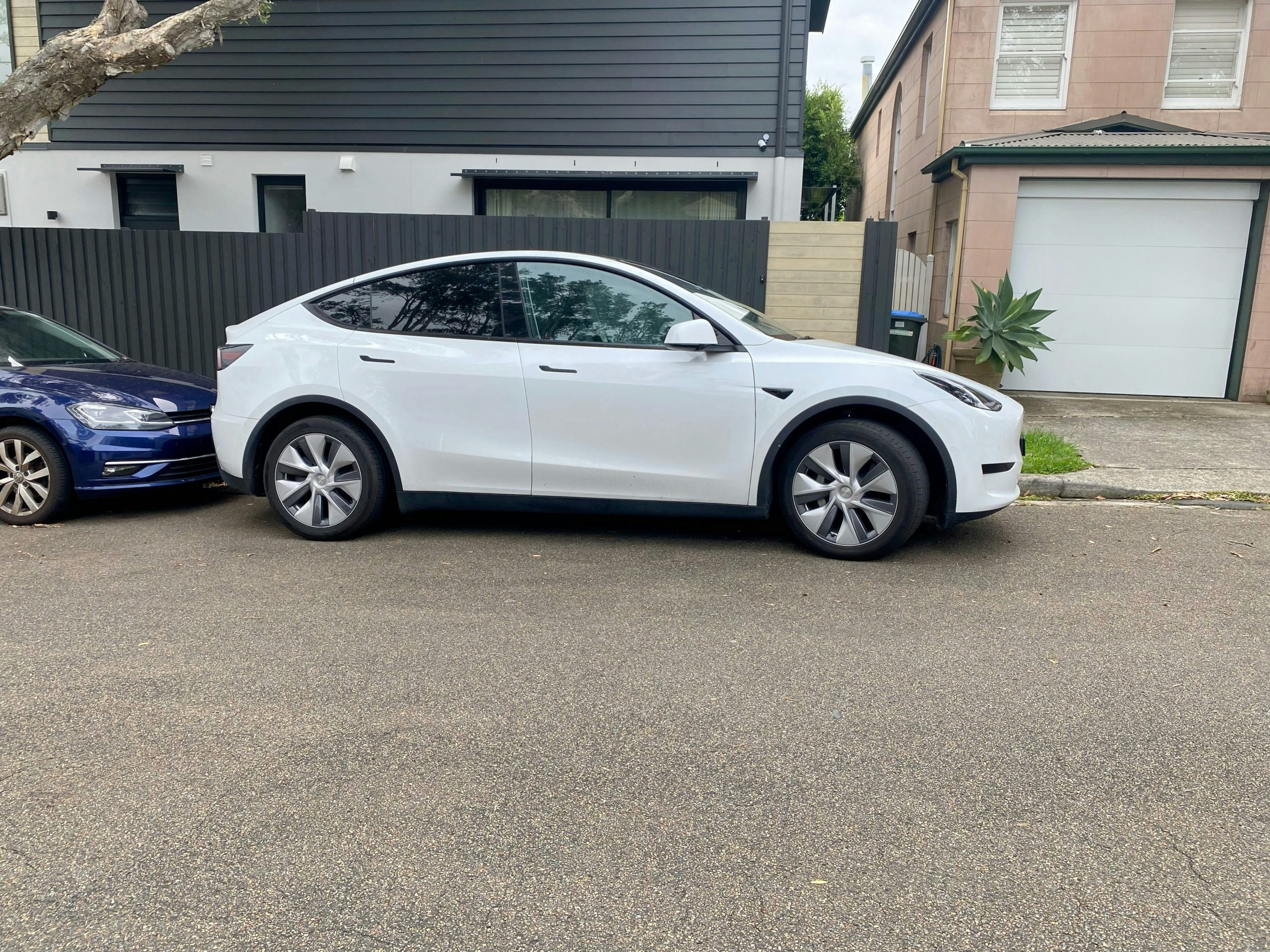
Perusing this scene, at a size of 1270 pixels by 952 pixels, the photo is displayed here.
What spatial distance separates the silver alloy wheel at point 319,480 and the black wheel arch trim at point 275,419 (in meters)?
0.19

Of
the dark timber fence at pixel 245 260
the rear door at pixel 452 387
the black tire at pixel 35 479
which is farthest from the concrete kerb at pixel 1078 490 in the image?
the black tire at pixel 35 479

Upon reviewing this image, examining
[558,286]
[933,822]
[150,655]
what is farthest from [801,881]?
[558,286]

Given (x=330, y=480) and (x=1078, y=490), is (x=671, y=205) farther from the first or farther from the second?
(x=330, y=480)

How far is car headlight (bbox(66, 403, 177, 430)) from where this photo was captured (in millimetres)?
6395

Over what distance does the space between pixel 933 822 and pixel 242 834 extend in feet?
6.50

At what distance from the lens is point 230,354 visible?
604 centimetres

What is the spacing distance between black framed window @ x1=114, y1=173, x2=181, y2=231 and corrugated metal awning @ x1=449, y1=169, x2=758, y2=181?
416 centimetres

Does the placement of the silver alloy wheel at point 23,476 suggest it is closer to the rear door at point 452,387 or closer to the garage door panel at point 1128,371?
the rear door at point 452,387

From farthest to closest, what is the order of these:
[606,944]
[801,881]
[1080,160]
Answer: [1080,160] < [801,881] < [606,944]

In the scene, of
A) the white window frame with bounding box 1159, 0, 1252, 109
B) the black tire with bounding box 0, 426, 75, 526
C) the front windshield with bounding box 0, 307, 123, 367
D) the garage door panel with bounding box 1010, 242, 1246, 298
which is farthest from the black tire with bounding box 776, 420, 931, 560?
the white window frame with bounding box 1159, 0, 1252, 109

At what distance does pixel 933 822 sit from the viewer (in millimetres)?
2846

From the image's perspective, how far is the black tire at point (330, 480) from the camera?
5836mm

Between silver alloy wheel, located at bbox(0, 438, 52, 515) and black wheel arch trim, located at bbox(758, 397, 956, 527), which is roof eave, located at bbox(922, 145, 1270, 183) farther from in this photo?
silver alloy wheel, located at bbox(0, 438, 52, 515)

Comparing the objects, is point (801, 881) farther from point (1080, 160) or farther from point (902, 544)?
point (1080, 160)
